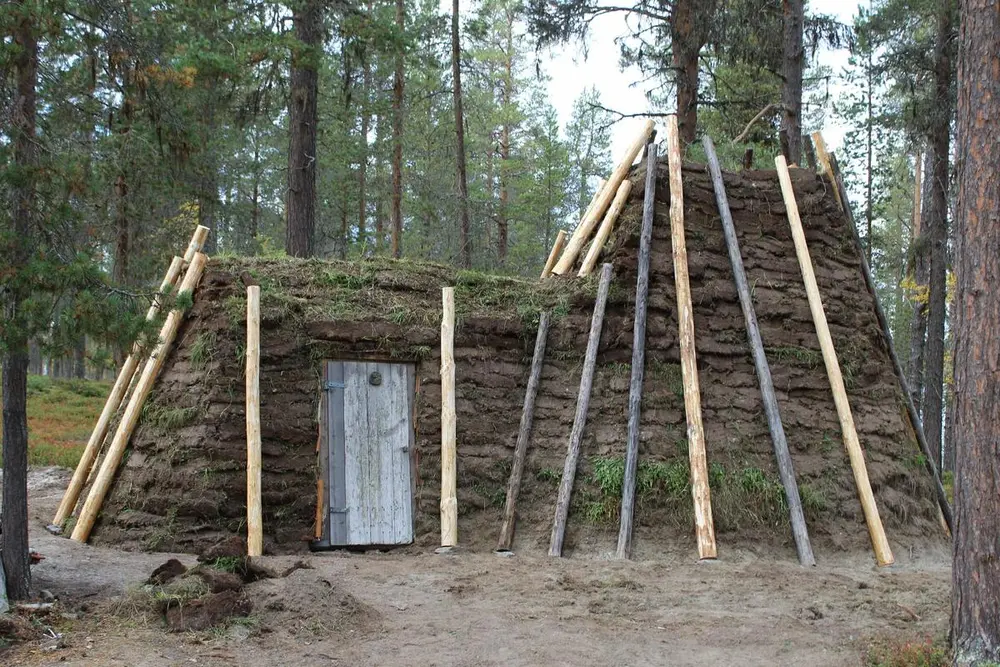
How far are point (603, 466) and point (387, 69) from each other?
1581 centimetres

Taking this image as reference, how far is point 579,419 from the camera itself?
941 centimetres

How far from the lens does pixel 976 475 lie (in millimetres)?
5586

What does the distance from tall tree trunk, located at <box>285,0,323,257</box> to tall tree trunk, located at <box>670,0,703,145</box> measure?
548cm

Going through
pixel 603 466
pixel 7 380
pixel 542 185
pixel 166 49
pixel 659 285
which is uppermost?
pixel 542 185

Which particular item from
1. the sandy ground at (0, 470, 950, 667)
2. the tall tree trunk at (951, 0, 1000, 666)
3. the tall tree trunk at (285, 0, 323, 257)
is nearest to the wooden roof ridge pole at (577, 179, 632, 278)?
the sandy ground at (0, 470, 950, 667)

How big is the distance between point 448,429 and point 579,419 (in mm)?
1378

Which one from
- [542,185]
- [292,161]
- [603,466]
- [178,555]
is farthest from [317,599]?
[542,185]

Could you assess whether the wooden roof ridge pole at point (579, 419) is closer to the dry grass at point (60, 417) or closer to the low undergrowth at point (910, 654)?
the low undergrowth at point (910, 654)

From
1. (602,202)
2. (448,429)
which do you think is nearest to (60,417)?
(448,429)

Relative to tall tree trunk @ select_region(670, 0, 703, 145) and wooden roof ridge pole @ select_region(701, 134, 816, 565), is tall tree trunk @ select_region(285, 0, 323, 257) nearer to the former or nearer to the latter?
tall tree trunk @ select_region(670, 0, 703, 145)

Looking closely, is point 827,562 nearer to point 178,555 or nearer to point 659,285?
point 659,285

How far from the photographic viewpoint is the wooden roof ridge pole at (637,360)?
28.8ft

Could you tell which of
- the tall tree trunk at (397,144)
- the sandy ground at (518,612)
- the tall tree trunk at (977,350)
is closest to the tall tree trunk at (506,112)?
the tall tree trunk at (397,144)

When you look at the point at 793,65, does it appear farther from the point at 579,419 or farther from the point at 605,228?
the point at 579,419
